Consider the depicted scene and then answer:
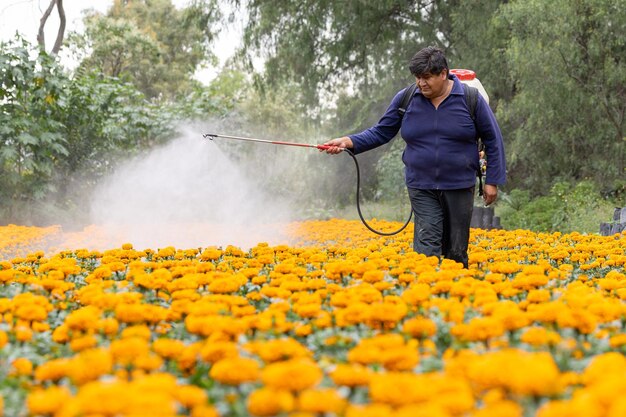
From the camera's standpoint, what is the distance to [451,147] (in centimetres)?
504

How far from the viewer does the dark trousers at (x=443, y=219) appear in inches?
199

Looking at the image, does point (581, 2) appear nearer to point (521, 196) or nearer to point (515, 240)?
point (521, 196)

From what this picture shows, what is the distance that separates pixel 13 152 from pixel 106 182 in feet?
10.8

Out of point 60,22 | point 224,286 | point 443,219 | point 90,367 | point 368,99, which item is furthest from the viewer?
point 60,22

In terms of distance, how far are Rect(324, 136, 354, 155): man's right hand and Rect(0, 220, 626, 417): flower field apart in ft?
4.82

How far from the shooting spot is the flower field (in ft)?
5.26

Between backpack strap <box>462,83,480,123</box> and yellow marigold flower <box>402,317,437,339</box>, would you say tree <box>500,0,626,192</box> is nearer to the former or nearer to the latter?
backpack strap <box>462,83,480,123</box>

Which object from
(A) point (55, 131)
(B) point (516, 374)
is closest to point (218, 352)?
(B) point (516, 374)

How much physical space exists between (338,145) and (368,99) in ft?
39.2

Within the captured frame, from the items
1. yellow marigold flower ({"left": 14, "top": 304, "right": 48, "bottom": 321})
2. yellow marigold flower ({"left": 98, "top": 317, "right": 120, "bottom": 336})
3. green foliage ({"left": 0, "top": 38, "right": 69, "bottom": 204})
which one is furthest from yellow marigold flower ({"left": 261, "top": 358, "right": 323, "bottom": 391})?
green foliage ({"left": 0, "top": 38, "right": 69, "bottom": 204})

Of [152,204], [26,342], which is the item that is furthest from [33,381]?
[152,204]

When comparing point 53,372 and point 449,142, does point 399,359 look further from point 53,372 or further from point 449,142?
point 449,142

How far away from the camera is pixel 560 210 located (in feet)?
37.8

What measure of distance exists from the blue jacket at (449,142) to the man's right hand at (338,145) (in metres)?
0.41
